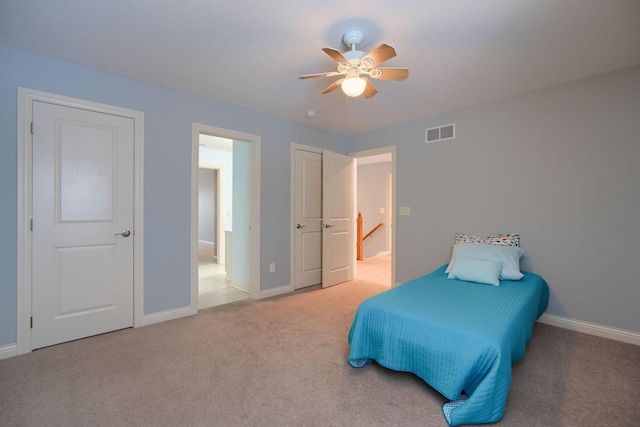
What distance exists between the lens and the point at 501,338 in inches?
65.7

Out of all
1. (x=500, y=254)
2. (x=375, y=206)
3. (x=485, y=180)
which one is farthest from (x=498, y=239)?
(x=375, y=206)

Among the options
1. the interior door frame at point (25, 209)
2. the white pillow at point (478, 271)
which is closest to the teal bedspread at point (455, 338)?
the white pillow at point (478, 271)

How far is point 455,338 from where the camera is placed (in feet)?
5.71

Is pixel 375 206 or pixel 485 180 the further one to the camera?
pixel 375 206

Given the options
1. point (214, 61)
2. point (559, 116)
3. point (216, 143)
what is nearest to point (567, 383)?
point (559, 116)

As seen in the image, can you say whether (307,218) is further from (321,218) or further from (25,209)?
(25,209)

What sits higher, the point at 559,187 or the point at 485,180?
the point at 485,180

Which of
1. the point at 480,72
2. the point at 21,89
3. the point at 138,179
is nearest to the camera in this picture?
the point at 21,89

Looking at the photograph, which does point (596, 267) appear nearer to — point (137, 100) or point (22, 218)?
point (137, 100)

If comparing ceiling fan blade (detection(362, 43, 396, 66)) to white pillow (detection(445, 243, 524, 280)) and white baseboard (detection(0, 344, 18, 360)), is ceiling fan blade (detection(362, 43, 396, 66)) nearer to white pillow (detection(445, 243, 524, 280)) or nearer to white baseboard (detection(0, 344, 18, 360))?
white pillow (detection(445, 243, 524, 280))

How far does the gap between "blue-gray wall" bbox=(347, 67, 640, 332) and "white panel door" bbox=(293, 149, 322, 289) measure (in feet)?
5.02

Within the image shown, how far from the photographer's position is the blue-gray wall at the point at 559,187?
2615 millimetres

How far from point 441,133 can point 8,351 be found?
4.73 meters

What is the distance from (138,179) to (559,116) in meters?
4.19
